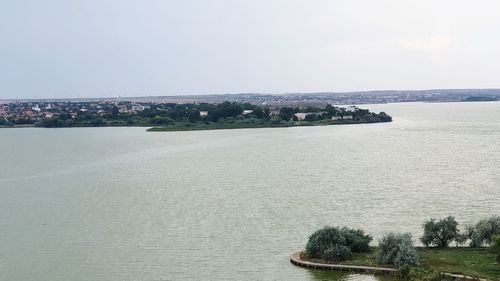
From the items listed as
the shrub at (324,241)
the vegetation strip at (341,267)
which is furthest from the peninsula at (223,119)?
the vegetation strip at (341,267)

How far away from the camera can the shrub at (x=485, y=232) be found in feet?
46.3

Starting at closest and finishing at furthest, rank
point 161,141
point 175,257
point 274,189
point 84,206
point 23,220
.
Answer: point 175,257
point 23,220
point 84,206
point 274,189
point 161,141

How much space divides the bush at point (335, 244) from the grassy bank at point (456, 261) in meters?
0.16

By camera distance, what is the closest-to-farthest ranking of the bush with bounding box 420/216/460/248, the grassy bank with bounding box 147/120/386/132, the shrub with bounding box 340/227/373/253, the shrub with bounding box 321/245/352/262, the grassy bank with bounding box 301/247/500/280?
the grassy bank with bounding box 301/247/500/280 → the shrub with bounding box 321/245/352/262 → the shrub with bounding box 340/227/373/253 → the bush with bounding box 420/216/460/248 → the grassy bank with bounding box 147/120/386/132

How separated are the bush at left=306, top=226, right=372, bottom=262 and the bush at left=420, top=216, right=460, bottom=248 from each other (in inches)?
51.9

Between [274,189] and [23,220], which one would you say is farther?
[274,189]

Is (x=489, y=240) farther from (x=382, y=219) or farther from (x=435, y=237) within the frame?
(x=382, y=219)

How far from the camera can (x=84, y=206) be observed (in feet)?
74.4

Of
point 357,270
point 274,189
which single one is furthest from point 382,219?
point 274,189

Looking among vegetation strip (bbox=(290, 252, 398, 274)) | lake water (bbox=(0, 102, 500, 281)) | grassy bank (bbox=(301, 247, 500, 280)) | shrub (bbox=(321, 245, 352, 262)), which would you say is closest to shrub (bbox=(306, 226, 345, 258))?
shrub (bbox=(321, 245, 352, 262))

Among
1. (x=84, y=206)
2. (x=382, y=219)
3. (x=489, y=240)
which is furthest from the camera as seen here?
(x=84, y=206)

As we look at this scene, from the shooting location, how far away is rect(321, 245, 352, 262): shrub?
45.0 feet

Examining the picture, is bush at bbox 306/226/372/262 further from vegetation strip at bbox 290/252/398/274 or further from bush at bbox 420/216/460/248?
bush at bbox 420/216/460/248

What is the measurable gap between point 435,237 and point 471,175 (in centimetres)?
1275
